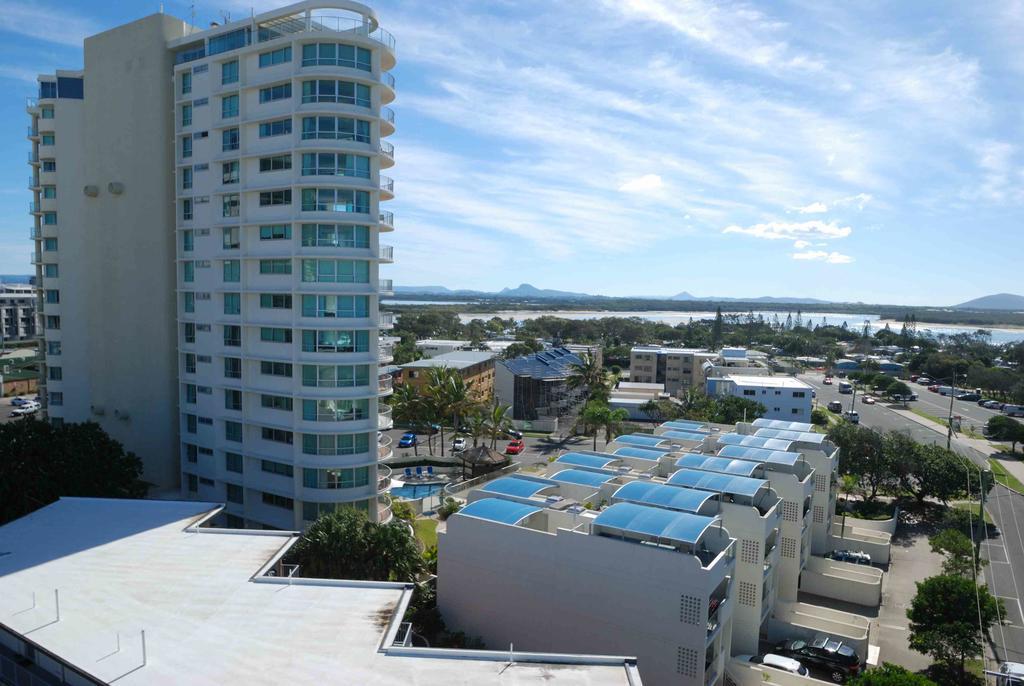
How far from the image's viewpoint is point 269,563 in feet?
76.9

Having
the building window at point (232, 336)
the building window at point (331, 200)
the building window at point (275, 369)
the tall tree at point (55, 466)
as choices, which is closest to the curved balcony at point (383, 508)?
the building window at point (275, 369)

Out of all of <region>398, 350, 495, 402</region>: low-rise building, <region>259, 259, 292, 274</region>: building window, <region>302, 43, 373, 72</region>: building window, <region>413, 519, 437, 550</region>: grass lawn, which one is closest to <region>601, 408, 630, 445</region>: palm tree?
<region>398, 350, 495, 402</region>: low-rise building

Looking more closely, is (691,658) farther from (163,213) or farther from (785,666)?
(163,213)

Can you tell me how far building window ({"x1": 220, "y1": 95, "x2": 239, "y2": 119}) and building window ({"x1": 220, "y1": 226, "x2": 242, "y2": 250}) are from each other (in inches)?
268

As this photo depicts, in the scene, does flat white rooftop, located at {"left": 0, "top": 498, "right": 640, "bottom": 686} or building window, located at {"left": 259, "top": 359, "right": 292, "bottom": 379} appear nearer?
flat white rooftop, located at {"left": 0, "top": 498, "right": 640, "bottom": 686}

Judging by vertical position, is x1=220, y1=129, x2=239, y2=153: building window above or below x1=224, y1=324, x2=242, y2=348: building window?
above

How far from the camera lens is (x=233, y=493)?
4144cm

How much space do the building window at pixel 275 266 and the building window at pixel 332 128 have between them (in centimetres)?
724

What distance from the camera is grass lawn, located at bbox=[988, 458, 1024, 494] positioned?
61094 millimetres

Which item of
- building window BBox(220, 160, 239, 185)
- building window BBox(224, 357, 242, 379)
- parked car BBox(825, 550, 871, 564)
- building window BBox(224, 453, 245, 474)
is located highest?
building window BBox(220, 160, 239, 185)

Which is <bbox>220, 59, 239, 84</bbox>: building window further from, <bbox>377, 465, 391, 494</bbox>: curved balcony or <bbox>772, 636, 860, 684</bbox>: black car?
<bbox>772, 636, 860, 684</bbox>: black car

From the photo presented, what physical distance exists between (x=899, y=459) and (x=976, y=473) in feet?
24.3

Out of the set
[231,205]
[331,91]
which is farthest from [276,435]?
[331,91]

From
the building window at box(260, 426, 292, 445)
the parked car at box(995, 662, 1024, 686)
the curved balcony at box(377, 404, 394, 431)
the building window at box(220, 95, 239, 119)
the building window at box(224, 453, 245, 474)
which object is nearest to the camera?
the parked car at box(995, 662, 1024, 686)
